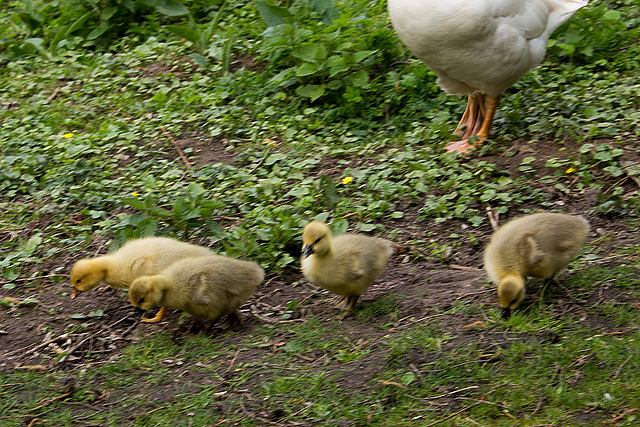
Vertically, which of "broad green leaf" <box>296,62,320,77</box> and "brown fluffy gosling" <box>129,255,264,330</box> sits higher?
"broad green leaf" <box>296,62,320,77</box>

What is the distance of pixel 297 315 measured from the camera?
16.0ft

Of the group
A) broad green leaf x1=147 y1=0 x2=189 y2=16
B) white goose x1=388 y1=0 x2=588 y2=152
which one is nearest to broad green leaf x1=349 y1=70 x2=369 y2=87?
white goose x1=388 y1=0 x2=588 y2=152

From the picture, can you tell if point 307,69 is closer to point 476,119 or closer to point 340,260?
point 476,119

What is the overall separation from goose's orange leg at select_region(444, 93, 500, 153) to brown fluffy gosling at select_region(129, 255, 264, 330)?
282 cm

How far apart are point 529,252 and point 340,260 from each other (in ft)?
3.86

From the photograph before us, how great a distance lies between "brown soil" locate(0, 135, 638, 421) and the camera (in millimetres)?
4223

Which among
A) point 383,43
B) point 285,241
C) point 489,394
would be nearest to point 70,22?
point 383,43

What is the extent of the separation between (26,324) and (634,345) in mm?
3870

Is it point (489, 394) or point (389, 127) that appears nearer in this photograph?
point (489, 394)

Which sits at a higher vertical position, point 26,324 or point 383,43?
point 383,43

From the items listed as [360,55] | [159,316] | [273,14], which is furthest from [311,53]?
[159,316]

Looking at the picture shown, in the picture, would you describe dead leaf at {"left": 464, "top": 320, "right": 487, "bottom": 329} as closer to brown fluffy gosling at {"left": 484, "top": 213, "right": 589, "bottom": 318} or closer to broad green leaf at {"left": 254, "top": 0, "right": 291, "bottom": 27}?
brown fluffy gosling at {"left": 484, "top": 213, "right": 589, "bottom": 318}

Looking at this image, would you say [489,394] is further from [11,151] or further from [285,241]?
[11,151]

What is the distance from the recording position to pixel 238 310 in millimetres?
4957
